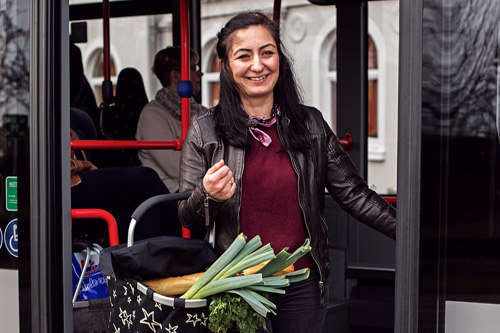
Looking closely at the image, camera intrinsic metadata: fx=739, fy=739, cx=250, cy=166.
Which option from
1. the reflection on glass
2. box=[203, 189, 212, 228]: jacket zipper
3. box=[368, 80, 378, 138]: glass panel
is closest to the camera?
box=[203, 189, 212, 228]: jacket zipper

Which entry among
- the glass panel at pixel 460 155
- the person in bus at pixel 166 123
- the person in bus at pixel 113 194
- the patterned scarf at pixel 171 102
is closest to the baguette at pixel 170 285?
the glass panel at pixel 460 155

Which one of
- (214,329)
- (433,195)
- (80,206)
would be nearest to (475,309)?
(433,195)

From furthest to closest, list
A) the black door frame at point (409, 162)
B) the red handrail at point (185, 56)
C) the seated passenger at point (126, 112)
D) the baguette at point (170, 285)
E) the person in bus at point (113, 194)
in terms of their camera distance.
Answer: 1. the seated passenger at point (126, 112)
2. the person in bus at point (113, 194)
3. the red handrail at point (185, 56)
4. the baguette at point (170, 285)
5. the black door frame at point (409, 162)

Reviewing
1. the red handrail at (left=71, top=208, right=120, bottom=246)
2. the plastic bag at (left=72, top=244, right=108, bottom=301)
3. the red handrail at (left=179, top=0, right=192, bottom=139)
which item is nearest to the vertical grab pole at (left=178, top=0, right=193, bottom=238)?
the red handrail at (left=179, top=0, right=192, bottom=139)

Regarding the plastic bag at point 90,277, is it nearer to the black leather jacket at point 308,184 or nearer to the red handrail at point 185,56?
the red handrail at point 185,56

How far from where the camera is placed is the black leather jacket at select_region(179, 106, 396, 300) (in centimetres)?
211

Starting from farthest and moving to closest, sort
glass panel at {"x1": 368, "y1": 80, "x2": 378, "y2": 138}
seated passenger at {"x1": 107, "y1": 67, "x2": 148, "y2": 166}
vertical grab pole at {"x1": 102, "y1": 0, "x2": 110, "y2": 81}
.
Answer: seated passenger at {"x1": 107, "y1": 67, "x2": 148, "y2": 166}
glass panel at {"x1": 368, "y1": 80, "x2": 378, "y2": 138}
vertical grab pole at {"x1": 102, "y1": 0, "x2": 110, "y2": 81}

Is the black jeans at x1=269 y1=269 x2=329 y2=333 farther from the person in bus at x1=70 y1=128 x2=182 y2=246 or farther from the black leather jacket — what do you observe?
the person in bus at x1=70 y1=128 x2=182 y2=246

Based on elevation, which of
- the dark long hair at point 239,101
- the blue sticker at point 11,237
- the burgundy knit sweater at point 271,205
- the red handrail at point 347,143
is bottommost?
the blue sticker at point 11,237

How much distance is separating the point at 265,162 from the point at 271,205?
4.9 inches

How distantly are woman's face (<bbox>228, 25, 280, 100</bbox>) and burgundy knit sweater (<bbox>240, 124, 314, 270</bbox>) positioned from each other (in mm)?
208

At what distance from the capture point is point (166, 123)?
13.3 feet

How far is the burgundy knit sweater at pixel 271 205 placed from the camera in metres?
2.12

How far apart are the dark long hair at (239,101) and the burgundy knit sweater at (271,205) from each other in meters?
0.08
